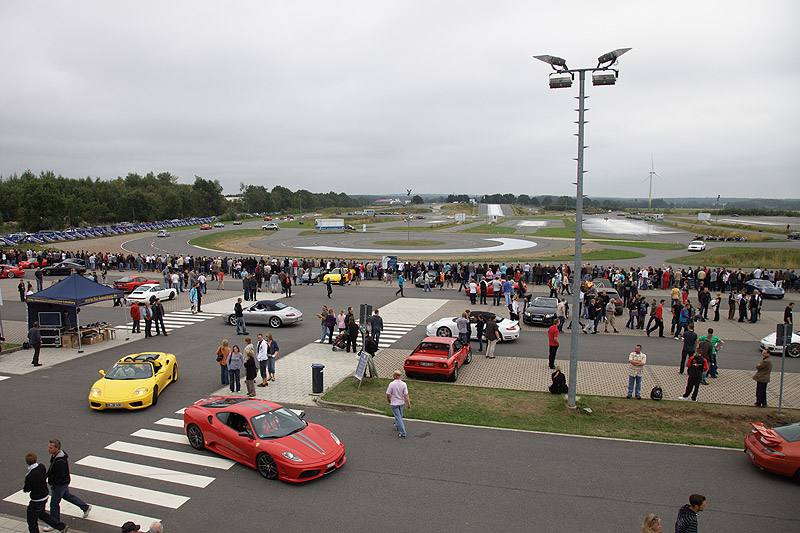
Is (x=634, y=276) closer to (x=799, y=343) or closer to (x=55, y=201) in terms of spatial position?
(x=799, y=343)

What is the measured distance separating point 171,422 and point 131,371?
2500 mm

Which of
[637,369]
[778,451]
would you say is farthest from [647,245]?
[778,451]

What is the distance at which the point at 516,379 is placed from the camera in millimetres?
15430

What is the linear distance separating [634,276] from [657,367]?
645 inches

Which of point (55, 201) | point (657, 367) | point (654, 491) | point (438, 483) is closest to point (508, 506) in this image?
point (438, 483)

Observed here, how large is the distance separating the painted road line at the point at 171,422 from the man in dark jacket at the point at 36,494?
435 cm

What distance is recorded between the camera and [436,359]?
49.4ft

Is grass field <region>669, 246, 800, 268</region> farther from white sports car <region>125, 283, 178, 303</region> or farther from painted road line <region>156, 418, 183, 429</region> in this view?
painted road line <region>156, 418, 183, 429</region>

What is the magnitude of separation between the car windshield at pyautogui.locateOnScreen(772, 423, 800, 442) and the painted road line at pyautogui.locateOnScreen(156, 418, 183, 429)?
12853mm

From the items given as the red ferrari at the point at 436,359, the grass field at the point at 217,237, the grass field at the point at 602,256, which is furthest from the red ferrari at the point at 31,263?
the grass field at the point at 602,256

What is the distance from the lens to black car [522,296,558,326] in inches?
906

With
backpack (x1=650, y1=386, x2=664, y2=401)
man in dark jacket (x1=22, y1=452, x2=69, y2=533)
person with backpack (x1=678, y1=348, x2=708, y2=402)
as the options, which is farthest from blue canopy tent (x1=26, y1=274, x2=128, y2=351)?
person with backpack (x1=678, y1=348, x2=708, y2=402)

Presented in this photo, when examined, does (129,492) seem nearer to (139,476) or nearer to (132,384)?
(139,476)

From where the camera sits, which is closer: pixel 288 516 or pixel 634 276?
pixel 288 516
